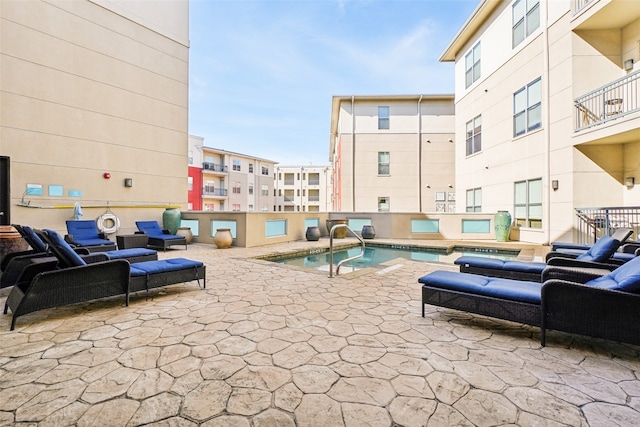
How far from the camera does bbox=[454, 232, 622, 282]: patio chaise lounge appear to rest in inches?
158

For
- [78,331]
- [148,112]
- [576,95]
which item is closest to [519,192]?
[576,95]

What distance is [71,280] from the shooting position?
328cm

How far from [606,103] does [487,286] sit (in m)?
8.61

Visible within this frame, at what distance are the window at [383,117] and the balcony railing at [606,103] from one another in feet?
34.1

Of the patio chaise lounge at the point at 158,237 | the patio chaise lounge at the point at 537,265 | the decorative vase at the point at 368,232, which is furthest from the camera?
the decorative vase at the point at 368,232

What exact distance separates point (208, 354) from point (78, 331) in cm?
157

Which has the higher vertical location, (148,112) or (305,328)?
(148,112)

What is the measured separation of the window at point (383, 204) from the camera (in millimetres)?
17906

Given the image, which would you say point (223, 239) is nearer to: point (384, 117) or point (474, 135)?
point (474, 135)

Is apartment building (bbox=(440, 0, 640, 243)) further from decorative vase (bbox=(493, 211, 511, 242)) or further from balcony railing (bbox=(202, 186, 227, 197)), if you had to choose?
balcony railing (bbox=(202, 186, 227, 197))

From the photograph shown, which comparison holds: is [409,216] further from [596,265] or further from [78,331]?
[78,331]

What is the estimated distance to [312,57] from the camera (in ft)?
50.6

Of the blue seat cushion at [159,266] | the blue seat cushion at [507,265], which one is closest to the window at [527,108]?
the blue seat cushion at [507,265]

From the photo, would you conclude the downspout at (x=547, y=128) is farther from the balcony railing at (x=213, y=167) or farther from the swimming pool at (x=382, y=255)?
the balcony railing at (x=213, y=167)
